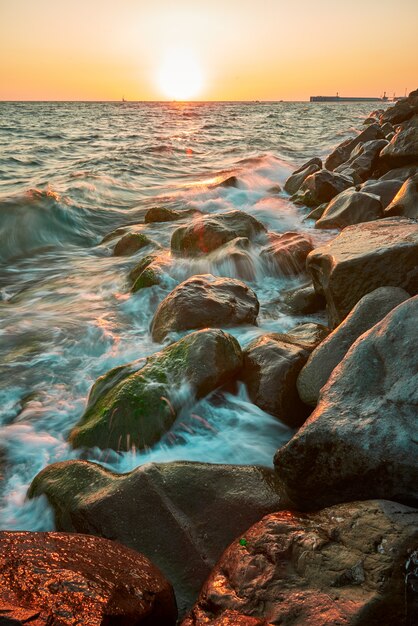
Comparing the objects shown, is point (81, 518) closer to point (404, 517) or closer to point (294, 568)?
point (294, 568)

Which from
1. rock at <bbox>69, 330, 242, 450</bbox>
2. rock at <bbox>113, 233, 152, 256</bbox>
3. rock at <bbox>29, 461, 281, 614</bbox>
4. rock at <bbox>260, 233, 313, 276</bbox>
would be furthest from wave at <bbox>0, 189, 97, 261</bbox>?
rock at <bbox>29, 461, 281, 614</bbox>

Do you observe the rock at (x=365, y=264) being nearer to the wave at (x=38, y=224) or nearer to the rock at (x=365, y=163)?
the wave at (x=38, y=224)

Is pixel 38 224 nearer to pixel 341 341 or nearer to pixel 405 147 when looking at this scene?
pixel 405 147

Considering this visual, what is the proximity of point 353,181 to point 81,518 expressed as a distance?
33.1ft

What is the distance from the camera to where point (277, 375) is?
154 inches

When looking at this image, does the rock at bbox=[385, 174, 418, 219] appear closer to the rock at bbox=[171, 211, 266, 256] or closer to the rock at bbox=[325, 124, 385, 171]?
the rock at bbox=[171, 211, 266, 256]

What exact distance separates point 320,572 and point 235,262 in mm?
5435

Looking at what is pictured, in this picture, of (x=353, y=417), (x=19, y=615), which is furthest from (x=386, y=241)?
(x=19, y=615)

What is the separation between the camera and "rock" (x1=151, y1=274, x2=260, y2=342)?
204 inches

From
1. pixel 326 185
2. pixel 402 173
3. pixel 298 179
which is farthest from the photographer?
pixel 298 179

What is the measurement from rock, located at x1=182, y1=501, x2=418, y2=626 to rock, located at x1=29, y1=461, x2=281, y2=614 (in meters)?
0.29

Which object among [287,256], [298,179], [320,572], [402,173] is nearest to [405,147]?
[402,173]

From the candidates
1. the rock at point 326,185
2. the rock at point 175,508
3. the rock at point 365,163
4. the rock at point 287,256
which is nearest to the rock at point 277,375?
the rock at point 175,508

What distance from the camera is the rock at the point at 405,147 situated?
938 cm
